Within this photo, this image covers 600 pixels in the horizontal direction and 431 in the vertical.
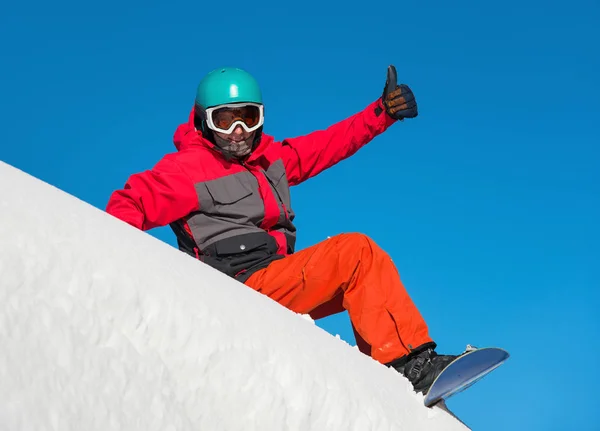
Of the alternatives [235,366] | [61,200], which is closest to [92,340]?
[235,366]

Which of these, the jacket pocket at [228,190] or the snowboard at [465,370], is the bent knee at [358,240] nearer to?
the snowboard at [465,370]

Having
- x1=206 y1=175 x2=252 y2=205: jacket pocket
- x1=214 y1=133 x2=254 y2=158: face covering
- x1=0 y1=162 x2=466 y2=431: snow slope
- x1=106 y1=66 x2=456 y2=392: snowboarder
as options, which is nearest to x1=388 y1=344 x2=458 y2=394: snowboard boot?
x1=106 y1=66 x2=456 y2=392: snowboarder

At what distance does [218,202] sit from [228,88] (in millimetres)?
880

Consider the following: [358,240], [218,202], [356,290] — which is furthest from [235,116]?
[356,290]

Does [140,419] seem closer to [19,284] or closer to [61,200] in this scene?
[19,284]

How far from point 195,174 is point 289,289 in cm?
113

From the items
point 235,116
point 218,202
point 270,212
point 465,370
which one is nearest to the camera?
point 465,370

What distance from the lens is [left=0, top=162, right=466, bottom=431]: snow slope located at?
184 centimetres

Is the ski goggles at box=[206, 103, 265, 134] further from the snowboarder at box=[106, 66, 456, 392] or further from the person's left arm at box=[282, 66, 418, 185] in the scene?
the person's left arm at box=[282, 66, 418, 185]

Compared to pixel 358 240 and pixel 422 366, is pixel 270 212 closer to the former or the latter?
pixel 358 240

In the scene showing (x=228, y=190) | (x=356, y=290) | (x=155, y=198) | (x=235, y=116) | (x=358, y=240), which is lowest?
(x=356, y=290)

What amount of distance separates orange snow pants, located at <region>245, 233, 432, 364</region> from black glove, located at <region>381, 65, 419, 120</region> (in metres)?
1.78

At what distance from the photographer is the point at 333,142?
18.4ft

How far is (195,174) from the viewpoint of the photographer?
4.85 m
